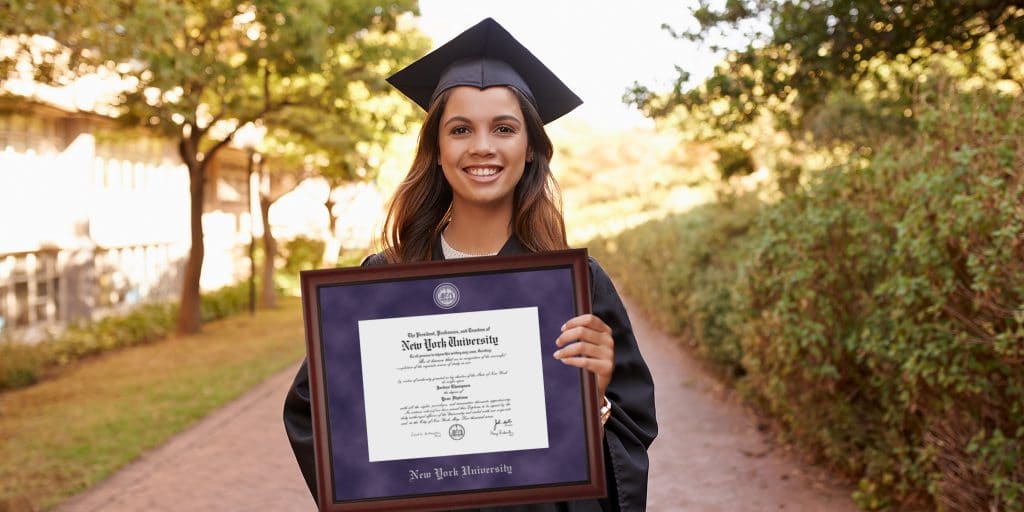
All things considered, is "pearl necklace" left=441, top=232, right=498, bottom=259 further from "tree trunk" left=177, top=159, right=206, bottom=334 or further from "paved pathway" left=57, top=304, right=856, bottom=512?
"tree trunk" left=177, top=159, right=206, bottom=334

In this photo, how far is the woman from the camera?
7.23 ft

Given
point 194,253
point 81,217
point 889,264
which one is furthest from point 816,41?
point 81,217

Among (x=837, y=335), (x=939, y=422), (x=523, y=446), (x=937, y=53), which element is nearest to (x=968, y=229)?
(x=939, y=422)

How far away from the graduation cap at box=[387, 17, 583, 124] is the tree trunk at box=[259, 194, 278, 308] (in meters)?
22.1

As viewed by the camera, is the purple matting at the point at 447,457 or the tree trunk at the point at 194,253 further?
the tree trunk at the point at 194,253

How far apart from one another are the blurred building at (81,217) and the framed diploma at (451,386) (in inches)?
413

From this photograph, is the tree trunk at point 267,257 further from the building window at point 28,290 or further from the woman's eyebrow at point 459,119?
the woman's eyebrow at point 459,119

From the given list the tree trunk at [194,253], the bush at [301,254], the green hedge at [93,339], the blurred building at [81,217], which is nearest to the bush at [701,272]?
the blurred building at [81,217]

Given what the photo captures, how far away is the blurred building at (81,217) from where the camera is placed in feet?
52.4

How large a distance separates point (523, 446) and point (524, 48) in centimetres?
102

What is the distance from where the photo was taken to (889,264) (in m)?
5.12

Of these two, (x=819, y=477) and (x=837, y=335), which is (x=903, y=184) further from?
(x=819, y=477)

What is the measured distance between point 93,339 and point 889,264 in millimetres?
14645

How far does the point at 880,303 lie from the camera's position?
5.62 m
